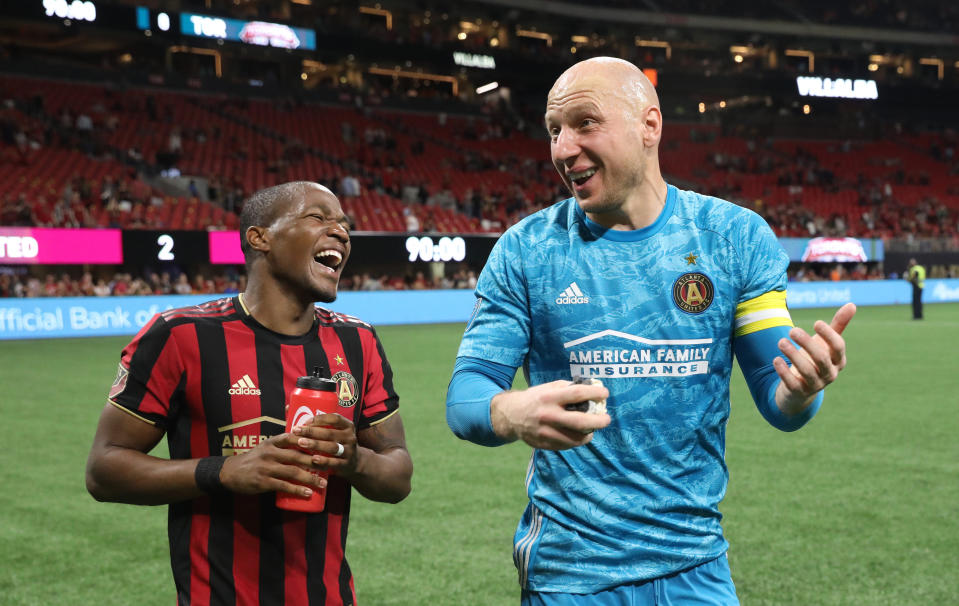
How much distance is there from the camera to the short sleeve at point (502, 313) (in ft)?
7.65

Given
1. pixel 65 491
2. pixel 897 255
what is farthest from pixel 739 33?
pixel 65 491

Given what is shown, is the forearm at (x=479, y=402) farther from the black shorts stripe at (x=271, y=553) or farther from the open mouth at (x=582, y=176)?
the black shorts stripe at (x=271, y=553)

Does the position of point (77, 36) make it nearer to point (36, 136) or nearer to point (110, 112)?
point (110, 112)

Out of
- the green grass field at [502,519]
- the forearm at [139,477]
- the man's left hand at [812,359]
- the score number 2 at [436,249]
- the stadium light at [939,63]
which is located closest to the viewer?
the man's left hand at [812,359]

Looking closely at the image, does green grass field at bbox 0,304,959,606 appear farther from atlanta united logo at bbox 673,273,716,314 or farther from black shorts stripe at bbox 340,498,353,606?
atlanta united logo at bbox 673,273,716,314

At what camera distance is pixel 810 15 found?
169 ft

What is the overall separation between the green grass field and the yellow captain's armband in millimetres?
2735

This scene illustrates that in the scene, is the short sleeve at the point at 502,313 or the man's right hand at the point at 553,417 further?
the short sleeve at the point at 502,313

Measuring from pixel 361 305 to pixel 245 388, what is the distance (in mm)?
22584

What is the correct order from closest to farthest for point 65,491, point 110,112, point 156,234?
point 65,491 → point 156,234 → point 110,112

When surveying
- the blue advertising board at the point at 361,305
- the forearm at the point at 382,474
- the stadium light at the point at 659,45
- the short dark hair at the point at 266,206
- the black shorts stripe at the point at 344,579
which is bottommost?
the black shorts stripe at the point at 344,579

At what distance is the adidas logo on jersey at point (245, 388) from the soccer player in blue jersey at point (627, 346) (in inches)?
28.7

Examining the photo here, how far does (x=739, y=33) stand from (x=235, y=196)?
32.5 meters

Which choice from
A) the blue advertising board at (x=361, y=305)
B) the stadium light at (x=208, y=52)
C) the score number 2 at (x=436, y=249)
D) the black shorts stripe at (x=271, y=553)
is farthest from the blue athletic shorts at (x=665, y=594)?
the stadium light at (x=208, y=52)
